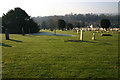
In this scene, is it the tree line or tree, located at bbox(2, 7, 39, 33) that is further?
the tree line

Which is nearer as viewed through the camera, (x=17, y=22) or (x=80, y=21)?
(x=17, y=22)

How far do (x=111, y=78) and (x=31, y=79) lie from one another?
2795mm

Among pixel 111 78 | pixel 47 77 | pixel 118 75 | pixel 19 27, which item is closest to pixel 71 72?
pixel 47 77

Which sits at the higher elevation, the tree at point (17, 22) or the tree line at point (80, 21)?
the tree line at point (80, 21)

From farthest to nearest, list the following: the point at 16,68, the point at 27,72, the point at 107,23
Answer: the point at 107,23 → the point at 16,68 → the point at 27,72

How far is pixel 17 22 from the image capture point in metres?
37.9

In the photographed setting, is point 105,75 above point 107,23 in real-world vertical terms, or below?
below

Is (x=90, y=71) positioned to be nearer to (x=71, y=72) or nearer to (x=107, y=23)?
(x=71, y=72)

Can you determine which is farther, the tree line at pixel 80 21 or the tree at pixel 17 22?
the tree line at pixel 80 21

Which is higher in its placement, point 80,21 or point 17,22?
point 80,21

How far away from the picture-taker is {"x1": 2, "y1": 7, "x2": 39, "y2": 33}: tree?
36938 millimetres

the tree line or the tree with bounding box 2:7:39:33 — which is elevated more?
the tree line

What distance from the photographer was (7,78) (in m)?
4.22

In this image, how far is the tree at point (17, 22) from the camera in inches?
1454
